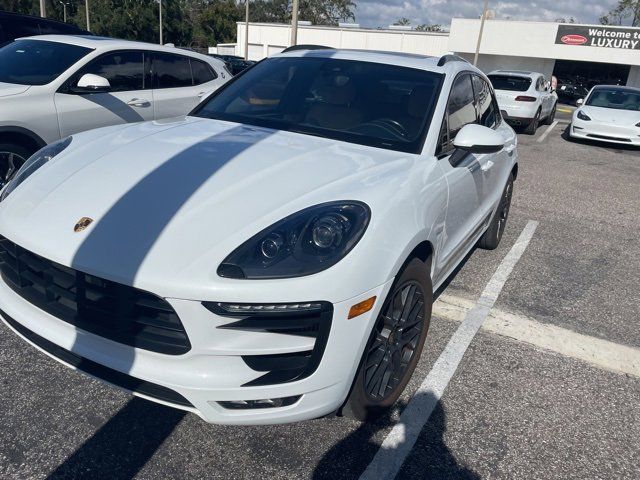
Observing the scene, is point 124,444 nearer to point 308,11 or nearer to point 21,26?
point 21,26

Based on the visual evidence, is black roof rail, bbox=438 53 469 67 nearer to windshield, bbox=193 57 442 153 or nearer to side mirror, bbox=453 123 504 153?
windshield, bbox=193 57 442 153

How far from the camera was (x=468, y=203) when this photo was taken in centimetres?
346

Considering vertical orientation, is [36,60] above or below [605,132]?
above

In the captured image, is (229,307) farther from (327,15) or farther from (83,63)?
(327,15)

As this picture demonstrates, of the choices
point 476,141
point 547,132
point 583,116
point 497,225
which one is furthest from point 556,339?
point 547,132

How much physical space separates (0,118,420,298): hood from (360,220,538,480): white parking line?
43.5 inches

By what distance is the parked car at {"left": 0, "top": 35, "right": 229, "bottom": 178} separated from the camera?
4871 millimetres

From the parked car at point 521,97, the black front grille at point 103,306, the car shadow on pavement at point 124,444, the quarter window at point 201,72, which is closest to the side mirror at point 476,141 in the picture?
the black front grille at point 103,306

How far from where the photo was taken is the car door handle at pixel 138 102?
5.76 meters

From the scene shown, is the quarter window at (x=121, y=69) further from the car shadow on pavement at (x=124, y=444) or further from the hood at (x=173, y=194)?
the car shadow on pavement at (x=124, y=444)

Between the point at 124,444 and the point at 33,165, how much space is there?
153 centimetres

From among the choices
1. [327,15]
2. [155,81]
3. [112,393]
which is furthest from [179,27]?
[112,393]

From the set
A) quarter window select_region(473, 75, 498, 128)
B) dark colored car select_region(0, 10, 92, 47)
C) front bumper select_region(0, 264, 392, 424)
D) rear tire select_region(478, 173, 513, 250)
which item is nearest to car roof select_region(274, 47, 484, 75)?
quarter window select_region(473, 75, 498, 128)

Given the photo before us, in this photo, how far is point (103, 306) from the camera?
2.09 metres
